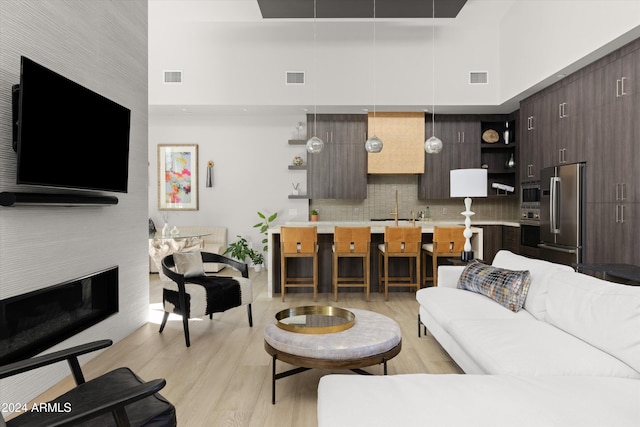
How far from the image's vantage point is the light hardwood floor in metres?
2.29

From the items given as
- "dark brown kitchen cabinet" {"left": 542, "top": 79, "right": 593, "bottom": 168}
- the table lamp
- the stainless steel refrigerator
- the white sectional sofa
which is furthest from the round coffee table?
"dark brown kitchen cabinet" {"left": 542, "top": 79, "right": 593, "bottom": 168}

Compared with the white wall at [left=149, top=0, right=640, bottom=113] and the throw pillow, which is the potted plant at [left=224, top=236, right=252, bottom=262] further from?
the throw pillow

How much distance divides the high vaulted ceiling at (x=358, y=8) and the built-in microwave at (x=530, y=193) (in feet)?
9.01

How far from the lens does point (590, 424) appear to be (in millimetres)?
1364

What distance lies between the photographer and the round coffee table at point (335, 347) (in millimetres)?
2232

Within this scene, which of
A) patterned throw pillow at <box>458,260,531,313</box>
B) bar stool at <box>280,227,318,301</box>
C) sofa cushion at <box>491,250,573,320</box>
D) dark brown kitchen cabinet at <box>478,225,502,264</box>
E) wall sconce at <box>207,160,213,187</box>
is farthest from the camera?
wall sconce at <box>207,160,213,187</box>

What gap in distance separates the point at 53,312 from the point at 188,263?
133 centimetres

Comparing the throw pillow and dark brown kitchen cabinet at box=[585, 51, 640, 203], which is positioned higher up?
dark brown kitchen cabinet at box=[585, 51, 640, 203]

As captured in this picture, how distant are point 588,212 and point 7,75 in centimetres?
552

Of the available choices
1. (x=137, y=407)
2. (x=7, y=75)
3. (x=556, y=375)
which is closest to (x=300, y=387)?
(x=137, y=407)

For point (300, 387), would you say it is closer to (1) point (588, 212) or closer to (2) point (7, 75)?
(2) point (7, 75)

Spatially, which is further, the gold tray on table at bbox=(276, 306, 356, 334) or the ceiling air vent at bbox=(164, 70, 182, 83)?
the ceiling air vent at bbox=(164, 70, 182, 83)

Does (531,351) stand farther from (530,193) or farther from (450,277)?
(530,193)

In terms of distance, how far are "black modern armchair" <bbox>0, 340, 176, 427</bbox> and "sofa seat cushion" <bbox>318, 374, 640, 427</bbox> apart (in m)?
0.61
